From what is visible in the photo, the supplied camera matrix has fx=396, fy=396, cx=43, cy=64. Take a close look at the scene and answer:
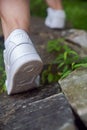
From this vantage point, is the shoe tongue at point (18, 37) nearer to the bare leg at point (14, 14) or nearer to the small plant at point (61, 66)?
the bare leg at point (14, 14)

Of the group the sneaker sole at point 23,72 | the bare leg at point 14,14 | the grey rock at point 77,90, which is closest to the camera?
the grey rock at point 77,90

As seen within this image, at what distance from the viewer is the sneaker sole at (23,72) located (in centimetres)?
164

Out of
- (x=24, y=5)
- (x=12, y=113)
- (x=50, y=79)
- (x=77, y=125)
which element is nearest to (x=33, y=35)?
(x=50, y=79)

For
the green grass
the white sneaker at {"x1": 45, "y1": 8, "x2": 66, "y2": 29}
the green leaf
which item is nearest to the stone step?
the green leaf

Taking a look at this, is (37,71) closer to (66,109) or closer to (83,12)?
(66,109)

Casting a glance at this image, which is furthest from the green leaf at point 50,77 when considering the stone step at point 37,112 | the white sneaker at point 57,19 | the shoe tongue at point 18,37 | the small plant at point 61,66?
the white sneaker at point 57,19

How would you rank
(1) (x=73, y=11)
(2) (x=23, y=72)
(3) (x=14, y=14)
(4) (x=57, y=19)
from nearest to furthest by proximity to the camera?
(2) (x=23, y=72) < (3) (x=14, y=14) < (4) (x=57, y=19) < (1) (x=73, y=11)

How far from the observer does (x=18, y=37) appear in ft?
5.69

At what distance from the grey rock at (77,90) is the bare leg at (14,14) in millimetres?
313

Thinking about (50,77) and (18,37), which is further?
(50,77)

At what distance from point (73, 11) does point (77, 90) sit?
8.32ft

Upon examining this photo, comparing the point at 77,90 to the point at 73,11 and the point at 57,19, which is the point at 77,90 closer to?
the point at 57,19

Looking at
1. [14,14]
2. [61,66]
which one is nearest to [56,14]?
[61,66]

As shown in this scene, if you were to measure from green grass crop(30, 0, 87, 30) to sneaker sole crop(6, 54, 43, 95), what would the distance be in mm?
1954
